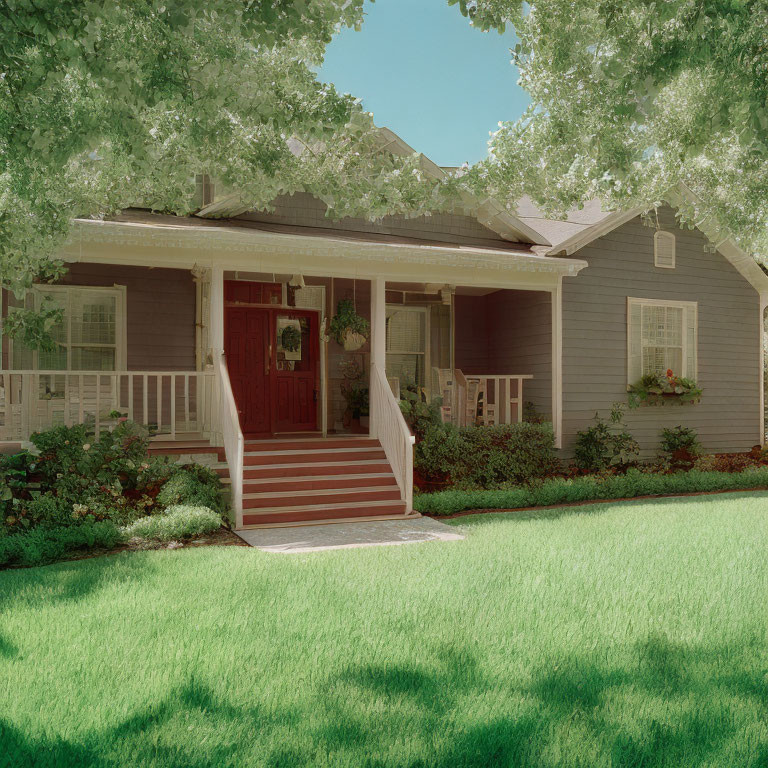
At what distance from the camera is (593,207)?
14195mm

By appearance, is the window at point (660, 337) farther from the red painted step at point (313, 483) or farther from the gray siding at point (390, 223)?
the red painted step at point (313, 483)

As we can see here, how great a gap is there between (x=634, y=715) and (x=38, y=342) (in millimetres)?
7243

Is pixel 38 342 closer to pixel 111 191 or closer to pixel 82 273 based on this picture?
pixel 111 191

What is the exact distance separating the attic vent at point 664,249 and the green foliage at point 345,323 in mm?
5534

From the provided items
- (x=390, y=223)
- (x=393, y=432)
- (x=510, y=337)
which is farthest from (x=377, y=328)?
(x=510, y=337)

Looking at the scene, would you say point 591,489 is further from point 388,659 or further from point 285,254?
point 388,659

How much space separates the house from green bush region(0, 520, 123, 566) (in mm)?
1654

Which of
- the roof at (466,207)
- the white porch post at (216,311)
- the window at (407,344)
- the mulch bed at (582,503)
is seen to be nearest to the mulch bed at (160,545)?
the white porch post at (216,311)

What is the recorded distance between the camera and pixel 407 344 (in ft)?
42.5

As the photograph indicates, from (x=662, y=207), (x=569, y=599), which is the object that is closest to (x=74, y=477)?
(x=569, y=599)

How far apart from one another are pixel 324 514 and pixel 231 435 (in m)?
1.51

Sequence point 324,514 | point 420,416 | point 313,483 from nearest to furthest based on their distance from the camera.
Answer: point 324,514
point 313,483
point 420,416

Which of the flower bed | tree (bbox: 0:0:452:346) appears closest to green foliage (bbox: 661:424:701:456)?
tree (bbox: 0:0:452:346)

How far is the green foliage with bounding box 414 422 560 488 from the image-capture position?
1039cm
